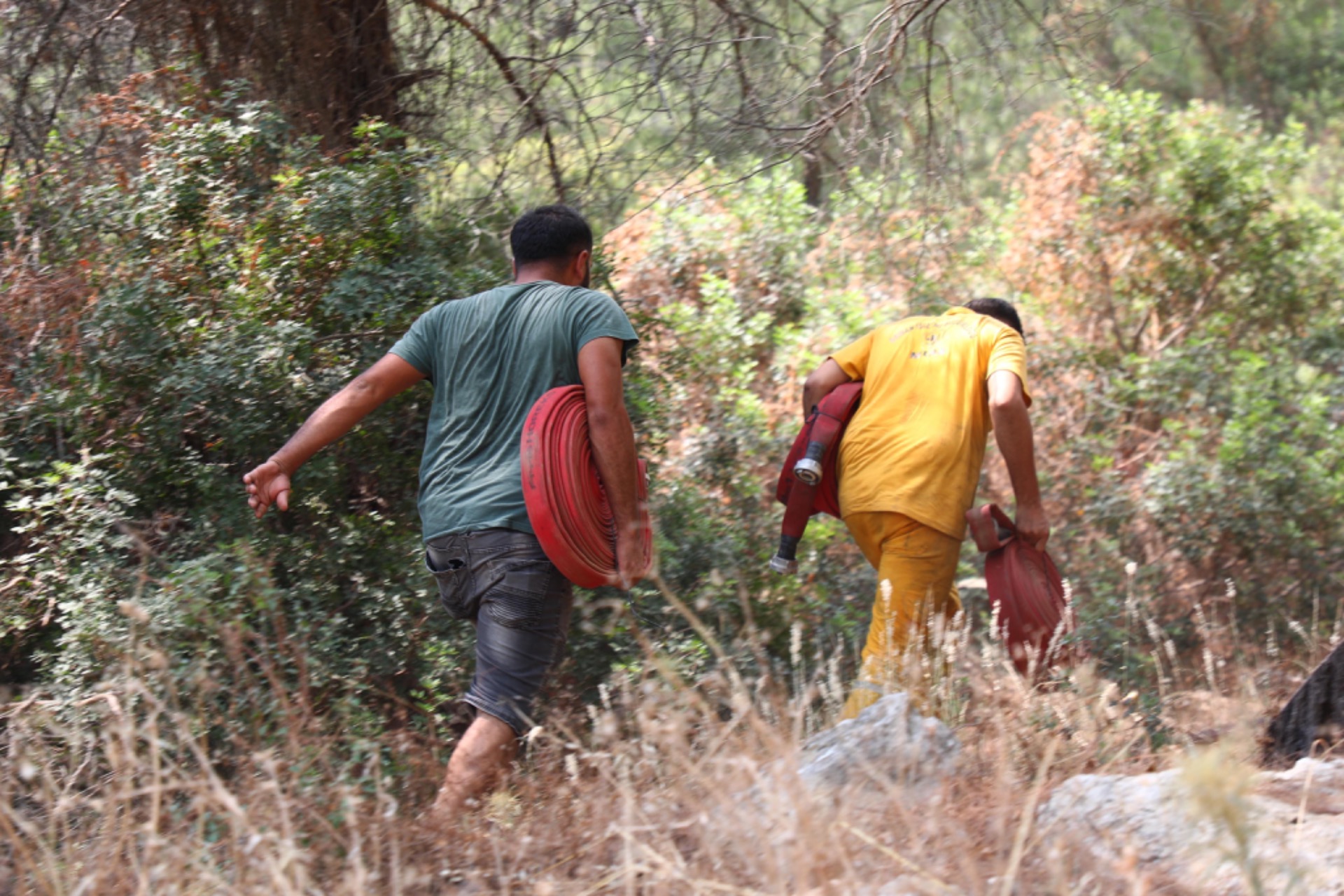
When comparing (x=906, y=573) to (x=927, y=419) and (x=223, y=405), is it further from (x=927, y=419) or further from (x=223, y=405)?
(x=223, y=405)

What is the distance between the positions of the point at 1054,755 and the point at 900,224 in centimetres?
441

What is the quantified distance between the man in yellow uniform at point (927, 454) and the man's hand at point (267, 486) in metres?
2.07

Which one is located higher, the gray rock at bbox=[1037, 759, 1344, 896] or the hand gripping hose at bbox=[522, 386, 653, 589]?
the hand gripping hose at bbox=[522, 386, 653, 589]

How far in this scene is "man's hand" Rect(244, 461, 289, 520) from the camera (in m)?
3.35

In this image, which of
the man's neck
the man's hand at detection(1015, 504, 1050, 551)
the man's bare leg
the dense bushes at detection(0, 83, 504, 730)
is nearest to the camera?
the man's bare leg

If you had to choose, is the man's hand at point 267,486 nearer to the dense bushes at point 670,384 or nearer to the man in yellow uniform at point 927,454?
the dense bushes at point 670,384

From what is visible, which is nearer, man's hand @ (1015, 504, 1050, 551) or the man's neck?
the man's neck

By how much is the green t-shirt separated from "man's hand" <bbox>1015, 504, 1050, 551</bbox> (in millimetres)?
1813

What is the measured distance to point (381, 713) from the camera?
3.91 meters

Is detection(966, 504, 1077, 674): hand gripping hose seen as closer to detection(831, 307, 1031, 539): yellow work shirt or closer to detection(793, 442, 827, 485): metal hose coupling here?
detection(831, 307, 1031, 539): yellow work shirt

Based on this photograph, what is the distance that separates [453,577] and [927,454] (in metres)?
1.87

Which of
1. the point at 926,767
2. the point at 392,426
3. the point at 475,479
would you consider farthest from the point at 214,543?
the point at 926,767

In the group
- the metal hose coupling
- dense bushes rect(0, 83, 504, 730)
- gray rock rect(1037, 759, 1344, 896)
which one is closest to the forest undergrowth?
dense bushes rect(0, 83, 504, 730)

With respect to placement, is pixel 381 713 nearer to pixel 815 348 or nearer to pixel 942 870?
pixel 942 870
